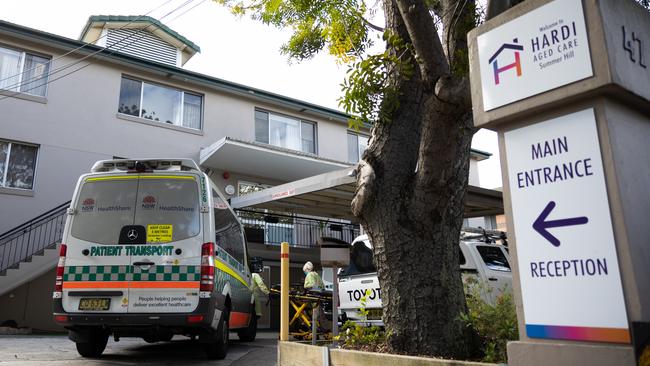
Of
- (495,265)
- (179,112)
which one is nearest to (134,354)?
(495,265)

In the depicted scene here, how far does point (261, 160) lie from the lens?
651 inches

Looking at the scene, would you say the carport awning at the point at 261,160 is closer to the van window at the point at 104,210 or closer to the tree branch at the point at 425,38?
the van window at the point at 104,210

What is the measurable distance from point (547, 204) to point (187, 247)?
4937 millimetres

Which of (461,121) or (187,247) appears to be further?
(187,247)

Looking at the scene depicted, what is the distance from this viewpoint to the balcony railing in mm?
16719

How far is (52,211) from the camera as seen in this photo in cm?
1360

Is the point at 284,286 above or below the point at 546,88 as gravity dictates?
below

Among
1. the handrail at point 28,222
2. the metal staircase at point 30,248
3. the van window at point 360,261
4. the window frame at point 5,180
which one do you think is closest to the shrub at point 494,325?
the van window at point 360,261

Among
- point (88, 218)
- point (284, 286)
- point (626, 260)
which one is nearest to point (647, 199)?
point (626, 260)

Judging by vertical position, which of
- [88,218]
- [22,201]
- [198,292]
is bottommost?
[198,292]

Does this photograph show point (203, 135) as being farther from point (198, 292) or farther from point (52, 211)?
point (198, 292)

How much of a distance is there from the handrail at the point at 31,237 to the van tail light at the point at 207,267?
8.29 m

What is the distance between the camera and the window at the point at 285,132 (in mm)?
18797

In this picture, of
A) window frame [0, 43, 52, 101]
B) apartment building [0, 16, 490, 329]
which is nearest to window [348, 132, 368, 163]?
apartment building [0, 16, 490, 329]
